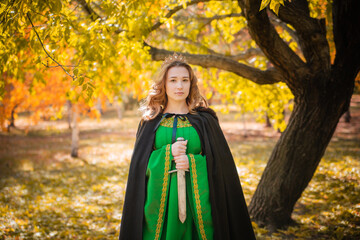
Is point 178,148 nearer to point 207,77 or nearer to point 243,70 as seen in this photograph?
point 243,70

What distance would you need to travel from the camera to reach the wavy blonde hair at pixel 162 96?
9.26ft

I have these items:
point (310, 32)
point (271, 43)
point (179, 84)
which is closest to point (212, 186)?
point (179, 84)

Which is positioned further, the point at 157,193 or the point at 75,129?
the point at 75,129

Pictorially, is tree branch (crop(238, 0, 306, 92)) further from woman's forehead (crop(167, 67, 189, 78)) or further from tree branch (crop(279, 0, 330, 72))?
woman's forehead (crop(167, 67, 189, 78))

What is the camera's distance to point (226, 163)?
2.71 meters

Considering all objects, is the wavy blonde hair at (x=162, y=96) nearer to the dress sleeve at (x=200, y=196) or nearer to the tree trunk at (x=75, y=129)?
the dress sleeve at (x=200, y=196)

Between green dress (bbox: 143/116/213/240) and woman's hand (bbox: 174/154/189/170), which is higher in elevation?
woman's hand (bbox: 174/154/189/170)

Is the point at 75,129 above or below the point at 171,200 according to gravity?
above

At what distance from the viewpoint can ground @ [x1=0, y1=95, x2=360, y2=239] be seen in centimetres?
435

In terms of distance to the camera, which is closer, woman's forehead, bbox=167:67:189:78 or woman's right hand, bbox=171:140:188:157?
woman's right hand, bbox=171:140:188:157

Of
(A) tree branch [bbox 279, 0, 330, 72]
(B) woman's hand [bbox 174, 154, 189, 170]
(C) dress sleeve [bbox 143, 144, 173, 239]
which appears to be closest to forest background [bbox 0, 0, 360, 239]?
(A) tree branch [bbox 279, 0, 330, 72]

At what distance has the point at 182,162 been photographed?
2490mm

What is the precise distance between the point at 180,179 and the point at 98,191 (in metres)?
5.14

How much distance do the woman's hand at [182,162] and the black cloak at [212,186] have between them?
22 centimetres
